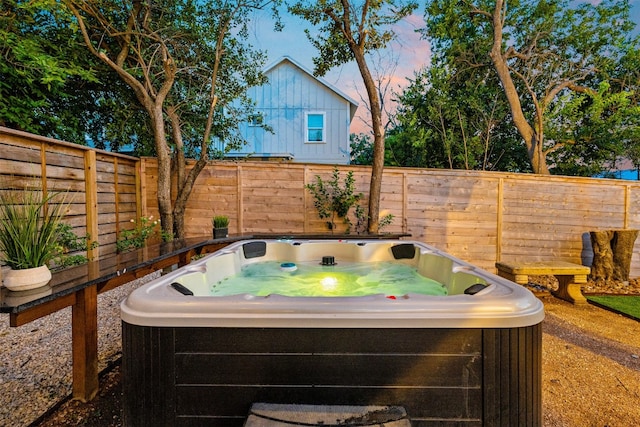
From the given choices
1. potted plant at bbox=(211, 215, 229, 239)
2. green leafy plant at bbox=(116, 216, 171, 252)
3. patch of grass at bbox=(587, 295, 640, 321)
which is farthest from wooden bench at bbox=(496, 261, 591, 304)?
green leafy plant at bbox=(116, 216, 171, 252)

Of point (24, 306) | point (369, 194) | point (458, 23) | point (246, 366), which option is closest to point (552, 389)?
point (246, 366)

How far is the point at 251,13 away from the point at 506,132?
617 centimetres

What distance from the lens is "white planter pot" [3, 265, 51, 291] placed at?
4.39ft

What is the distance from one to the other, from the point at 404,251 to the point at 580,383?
1585 millimetres

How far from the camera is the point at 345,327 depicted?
1.14 m

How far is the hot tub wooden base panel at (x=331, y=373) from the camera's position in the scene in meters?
1.13

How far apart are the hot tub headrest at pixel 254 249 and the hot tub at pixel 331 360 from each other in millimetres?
1974

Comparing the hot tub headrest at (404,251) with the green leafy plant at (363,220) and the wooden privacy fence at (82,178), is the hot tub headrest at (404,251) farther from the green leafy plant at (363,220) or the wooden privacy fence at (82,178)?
the wooden privacy fence at (82,178)

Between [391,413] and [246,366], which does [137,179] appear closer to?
[246,366]

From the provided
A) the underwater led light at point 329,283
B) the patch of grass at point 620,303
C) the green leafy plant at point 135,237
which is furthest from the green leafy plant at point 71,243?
the patch of grass at point 620,303

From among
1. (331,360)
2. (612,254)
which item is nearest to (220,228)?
(331,360)

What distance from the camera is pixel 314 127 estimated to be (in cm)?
814

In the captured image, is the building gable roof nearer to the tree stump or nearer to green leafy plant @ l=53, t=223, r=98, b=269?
the tree stump

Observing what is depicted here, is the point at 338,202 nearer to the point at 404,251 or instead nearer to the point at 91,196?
the point at 404,251
